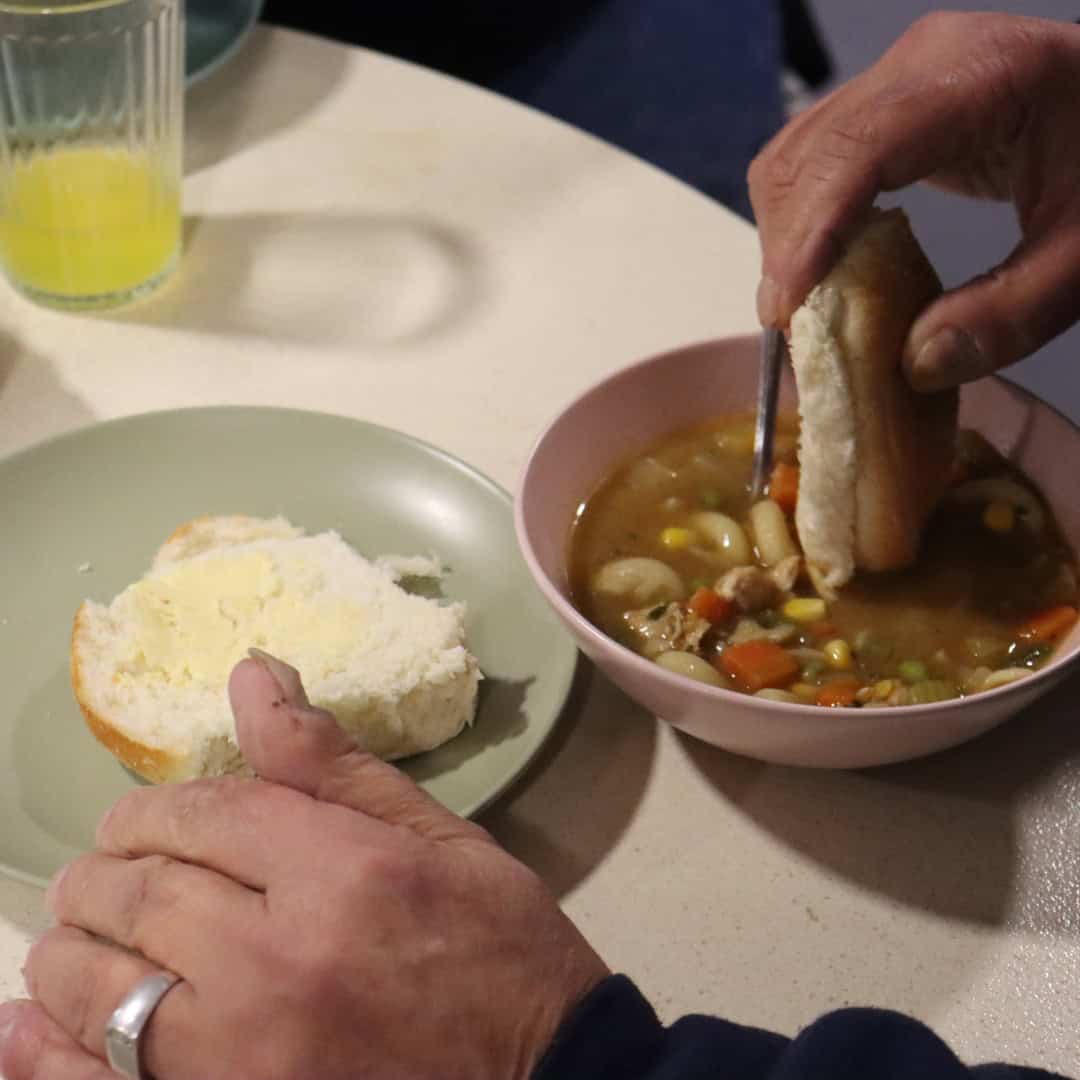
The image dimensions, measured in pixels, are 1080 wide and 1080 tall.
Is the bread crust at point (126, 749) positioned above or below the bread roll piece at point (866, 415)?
below

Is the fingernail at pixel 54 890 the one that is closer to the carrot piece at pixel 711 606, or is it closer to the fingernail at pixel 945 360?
the carrot piece at pixel 711 606

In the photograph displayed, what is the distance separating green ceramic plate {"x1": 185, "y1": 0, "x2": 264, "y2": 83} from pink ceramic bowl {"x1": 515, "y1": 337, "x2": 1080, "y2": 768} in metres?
1.15

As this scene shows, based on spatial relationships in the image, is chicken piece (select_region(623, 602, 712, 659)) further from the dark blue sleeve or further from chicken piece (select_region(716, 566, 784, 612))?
the dark blue sleeve

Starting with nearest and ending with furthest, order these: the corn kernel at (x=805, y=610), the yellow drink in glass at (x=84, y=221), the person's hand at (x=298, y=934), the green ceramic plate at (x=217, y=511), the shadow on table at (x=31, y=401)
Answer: the person's hand at (x=298, y=934)
the green ceramic plate at (x=217, y=511)
the corn kernel at (x=805, y=610)
the shadow on table at (x=31, y=401)
the yellow drink in glass at (x=84, y=221)

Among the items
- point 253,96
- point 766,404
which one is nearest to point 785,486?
point 766,404

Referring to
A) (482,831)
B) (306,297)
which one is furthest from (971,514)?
(306,297)

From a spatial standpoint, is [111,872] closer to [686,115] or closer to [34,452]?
[34,452]

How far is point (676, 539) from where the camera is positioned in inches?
58.2

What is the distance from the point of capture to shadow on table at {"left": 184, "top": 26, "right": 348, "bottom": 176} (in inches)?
90.0

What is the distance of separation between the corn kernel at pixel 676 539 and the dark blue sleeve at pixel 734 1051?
56cm

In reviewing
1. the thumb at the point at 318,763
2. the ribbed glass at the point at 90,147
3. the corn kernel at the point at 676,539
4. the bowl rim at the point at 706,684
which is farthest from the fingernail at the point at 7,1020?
the ribbed glass at the point at 90,147

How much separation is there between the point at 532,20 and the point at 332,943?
2887 mm

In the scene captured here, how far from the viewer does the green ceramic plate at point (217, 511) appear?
4.23 ft

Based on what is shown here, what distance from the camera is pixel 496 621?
1.46 m
